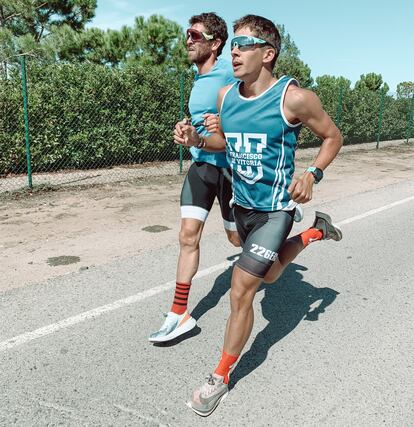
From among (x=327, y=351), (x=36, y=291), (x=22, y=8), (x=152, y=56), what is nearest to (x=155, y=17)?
(x=152, y=56)

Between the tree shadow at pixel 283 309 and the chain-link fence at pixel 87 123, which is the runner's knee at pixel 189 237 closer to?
the tree shadow at pixel 283 309

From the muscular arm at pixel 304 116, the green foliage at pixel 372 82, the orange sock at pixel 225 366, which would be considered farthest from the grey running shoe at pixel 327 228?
the green foliage at pixel 372 82

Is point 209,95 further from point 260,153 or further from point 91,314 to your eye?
point 91,314

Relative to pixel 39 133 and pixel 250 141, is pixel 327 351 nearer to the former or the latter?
pixel 250 141

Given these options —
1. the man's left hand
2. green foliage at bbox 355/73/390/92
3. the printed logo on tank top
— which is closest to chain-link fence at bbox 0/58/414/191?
the printed logo on tank top

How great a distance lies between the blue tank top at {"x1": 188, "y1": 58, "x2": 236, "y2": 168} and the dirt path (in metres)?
2.05

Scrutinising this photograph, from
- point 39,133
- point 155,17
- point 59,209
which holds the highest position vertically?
point 155,17

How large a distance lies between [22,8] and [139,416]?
18017 millimetres

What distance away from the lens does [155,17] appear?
15625 mm

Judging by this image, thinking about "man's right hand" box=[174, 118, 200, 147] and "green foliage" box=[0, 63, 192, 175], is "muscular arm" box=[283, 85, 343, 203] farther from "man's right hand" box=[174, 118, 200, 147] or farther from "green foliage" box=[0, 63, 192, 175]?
"green foliage" box=[0, 63, 192, 175]

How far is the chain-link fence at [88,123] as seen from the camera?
32.1ft

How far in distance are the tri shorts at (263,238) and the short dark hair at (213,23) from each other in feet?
4.49

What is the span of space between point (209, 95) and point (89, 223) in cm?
374

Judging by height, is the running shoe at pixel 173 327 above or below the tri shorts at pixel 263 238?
below
